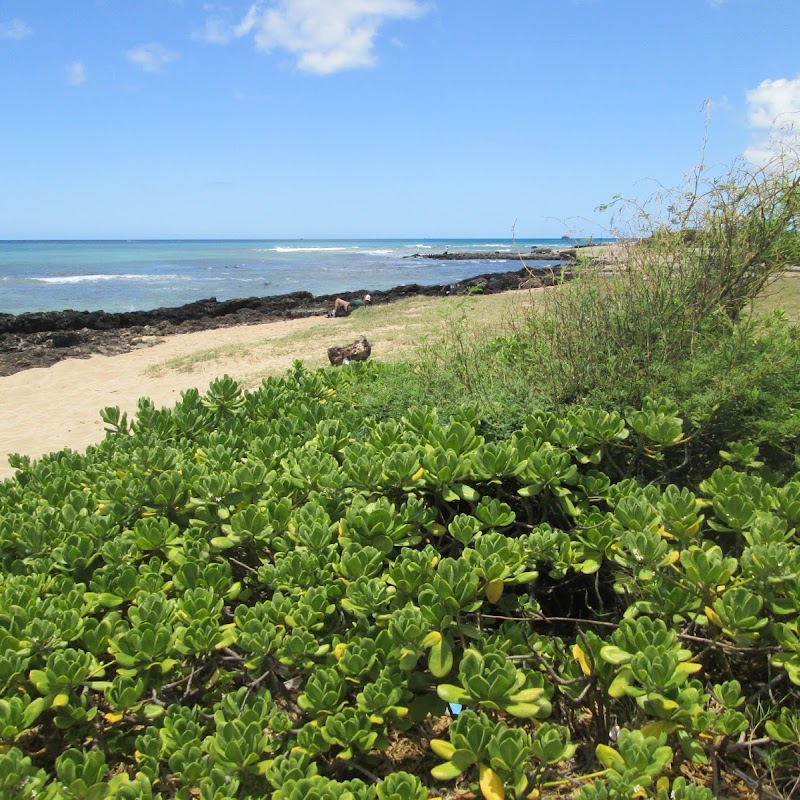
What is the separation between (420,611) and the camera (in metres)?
1.78

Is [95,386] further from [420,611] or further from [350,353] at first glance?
[420,611]

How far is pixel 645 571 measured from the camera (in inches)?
75.6

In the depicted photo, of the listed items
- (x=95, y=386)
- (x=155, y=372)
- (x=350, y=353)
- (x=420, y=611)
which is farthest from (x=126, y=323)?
(x=420, y=611)

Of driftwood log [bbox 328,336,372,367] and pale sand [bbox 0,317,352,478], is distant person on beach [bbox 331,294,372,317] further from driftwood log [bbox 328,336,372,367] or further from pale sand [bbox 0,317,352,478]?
driftwood log [bbox 328,336,372,367]

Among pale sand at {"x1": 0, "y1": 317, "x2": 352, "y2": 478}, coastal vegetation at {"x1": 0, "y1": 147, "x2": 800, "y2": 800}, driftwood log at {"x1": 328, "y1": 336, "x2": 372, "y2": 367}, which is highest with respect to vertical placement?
coastal vegetation at {"x1": 0, "y1": 147, "x2": 800, "y2": 800}

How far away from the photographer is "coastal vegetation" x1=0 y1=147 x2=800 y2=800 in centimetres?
163

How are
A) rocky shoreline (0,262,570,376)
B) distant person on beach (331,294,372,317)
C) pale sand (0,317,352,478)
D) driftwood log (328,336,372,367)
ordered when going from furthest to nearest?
distant person on beach (331,294,372,317) → rocky shoreline (0,262,570,376) → driftwood log (328,336,372,367) → pale sand (0,317,352,478)

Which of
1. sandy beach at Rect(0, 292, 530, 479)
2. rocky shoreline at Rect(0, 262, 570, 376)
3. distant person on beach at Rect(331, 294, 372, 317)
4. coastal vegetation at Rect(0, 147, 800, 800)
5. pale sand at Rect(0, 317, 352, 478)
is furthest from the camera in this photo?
distant person on beach at Rect(331, 294, 372, 317)

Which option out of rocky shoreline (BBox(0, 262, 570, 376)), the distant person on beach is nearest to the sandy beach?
rocky shoreline (BBox(0, 262, 570, 376))

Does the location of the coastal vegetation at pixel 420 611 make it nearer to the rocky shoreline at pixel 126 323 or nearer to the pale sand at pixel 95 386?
the pale sand at pixel 95 386

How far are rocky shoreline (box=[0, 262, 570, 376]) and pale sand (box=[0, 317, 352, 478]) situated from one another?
84 cm

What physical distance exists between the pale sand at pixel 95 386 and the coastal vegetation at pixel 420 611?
6832 millimetres

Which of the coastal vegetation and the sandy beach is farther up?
the coastal vegetation

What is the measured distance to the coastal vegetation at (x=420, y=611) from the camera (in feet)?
5.36
